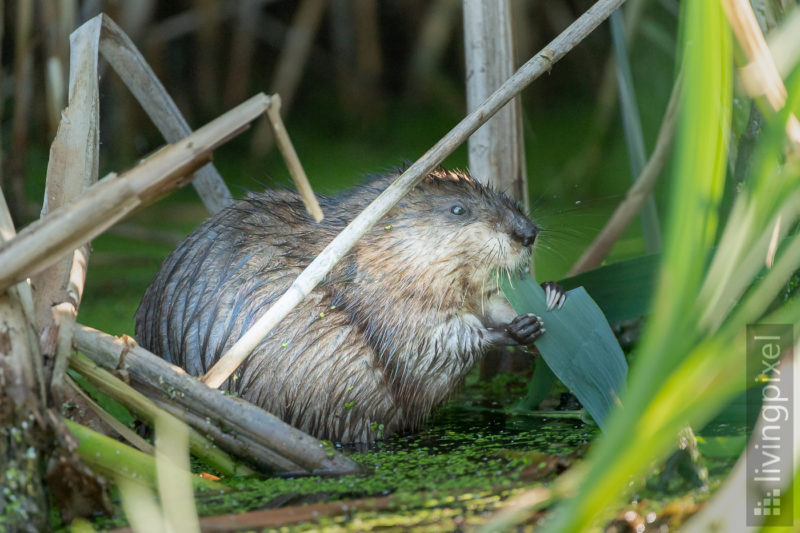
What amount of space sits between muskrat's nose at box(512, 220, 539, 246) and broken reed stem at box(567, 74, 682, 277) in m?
0.51

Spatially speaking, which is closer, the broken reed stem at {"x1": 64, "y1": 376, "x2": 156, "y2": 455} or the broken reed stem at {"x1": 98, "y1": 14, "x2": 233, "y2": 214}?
the broken reed stem at {"x1": 64, "y1": 376, "x2": 156, "y2": 455}

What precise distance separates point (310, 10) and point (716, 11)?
3621 mm

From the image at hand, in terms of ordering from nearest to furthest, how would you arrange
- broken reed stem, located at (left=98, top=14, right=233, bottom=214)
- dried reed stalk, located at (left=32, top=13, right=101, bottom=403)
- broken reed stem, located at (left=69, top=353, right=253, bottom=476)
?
1. dried reed stalk, located at (left=32, top=13, right=101, bottom=403)
2. broken reed stem, located at (left=69, top=353, right=253, bottom=476)
3. broken reed stem, located at (left=98, top=14, right=233, bottom=214)

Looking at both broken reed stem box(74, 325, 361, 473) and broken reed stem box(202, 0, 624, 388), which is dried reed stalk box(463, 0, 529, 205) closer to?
broken reed stem box(202, 0, 624, 388)

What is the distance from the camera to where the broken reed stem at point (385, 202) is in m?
1.96

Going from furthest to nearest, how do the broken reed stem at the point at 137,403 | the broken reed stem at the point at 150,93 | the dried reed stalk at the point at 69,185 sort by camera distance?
the broken reed stem at the point at 150,93
the broken reed stem at the point at 137,403
the dried reed stalk at the point at 69,185

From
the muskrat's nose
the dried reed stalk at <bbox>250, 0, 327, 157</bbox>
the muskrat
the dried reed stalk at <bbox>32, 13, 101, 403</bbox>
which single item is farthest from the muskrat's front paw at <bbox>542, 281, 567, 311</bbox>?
the dried reed stalk at <bbox>250, 0, 327, 157</bbox>

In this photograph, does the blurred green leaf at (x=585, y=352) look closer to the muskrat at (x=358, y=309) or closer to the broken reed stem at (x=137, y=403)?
the muskrat at (x=358, y=309)

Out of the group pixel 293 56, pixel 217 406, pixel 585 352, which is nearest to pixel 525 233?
pixel 585 352

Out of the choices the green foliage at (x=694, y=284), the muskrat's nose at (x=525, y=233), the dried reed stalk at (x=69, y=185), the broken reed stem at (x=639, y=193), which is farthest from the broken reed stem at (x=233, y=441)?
the broken reed stem at (x=639, y=193)

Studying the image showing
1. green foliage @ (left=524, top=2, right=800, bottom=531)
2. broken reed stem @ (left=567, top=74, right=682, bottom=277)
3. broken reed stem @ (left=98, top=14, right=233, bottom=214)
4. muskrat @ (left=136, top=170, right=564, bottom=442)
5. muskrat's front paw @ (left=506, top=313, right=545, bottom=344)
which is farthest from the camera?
broken reed stem @ (left=567, top=74, right=682, bottom=277)

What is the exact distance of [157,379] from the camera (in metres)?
1.93

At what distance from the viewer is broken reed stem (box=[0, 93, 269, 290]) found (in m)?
1.53

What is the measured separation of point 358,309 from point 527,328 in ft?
1.45
